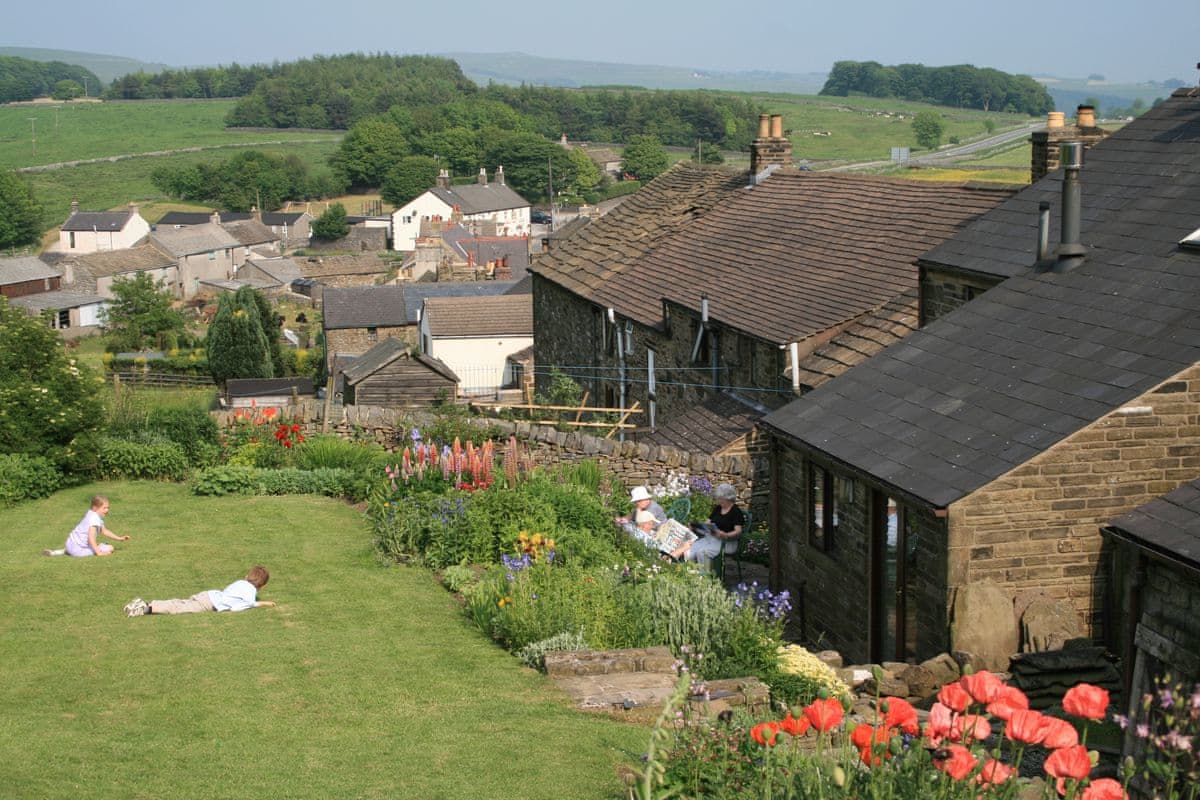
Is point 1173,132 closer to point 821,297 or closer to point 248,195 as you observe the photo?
point 821,297

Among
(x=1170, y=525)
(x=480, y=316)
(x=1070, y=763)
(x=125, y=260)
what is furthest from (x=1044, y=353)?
(x=125, y=260)

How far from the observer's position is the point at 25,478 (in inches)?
807

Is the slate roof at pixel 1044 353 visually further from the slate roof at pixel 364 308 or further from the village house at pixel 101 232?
the village house at pixel 101 232

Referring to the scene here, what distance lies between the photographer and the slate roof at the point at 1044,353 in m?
12.3

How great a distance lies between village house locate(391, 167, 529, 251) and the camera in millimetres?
133750

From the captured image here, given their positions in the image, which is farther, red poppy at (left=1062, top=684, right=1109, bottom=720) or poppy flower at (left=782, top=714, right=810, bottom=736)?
poppy flower at (left=782, top=714, right=810, bottom=736)

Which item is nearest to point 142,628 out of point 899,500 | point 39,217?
point 899,500

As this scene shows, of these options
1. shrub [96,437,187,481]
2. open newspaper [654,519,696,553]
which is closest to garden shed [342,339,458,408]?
shrub [96,437,187,481]

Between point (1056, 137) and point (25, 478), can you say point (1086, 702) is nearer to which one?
point (1056, 137)

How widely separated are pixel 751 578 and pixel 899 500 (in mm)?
5594

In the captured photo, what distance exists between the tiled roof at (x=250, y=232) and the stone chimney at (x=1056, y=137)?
11108cm

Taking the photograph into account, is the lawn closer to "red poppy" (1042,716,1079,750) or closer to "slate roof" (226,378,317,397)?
"red poppy" (1042,716,1079,750)

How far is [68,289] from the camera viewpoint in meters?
97.9

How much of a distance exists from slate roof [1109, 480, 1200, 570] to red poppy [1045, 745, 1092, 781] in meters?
4.48
